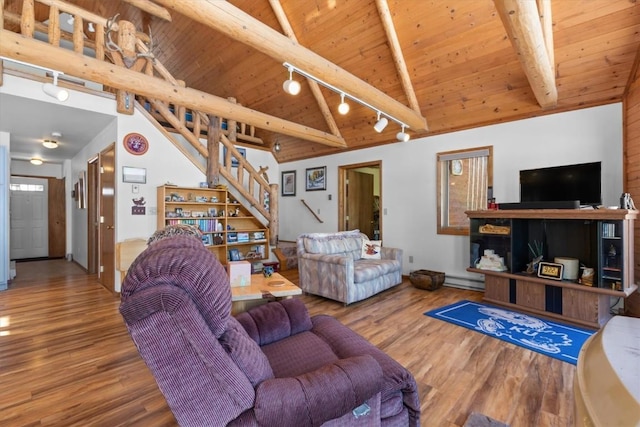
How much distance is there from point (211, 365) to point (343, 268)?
278 cm

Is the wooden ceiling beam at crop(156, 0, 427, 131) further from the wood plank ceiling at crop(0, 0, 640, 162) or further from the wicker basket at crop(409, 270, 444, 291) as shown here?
the wicker basket at crop(409, 270, 444, 291)

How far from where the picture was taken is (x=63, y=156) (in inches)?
256

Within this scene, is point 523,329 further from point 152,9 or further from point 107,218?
point 152,9

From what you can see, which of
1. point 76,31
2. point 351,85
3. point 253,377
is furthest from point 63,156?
point 253,377

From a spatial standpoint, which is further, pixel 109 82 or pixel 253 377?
pixel 109 82

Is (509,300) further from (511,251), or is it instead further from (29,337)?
(29,337)

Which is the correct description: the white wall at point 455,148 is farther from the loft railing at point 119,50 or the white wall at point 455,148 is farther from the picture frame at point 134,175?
the picture frame at point 134,175

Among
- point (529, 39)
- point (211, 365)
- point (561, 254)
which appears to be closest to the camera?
point (211, 365)

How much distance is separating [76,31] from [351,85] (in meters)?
3.18

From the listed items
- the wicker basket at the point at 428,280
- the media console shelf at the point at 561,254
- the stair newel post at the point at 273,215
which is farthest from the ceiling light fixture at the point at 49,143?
the media console shelf at the point at 561,254

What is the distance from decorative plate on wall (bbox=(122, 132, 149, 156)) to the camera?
162 inches

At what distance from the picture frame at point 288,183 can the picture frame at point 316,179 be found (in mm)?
449

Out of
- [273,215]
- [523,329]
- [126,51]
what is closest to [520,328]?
[523,329]

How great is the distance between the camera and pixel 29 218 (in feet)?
22.3
